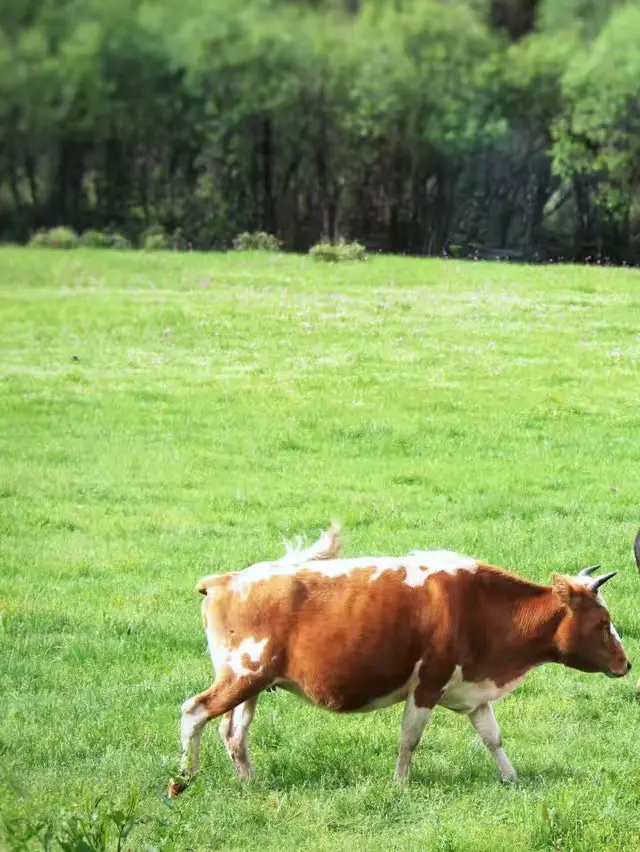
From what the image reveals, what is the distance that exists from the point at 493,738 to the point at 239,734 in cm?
149

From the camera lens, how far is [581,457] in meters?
18.4

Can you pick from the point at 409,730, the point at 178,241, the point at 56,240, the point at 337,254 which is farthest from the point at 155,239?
the point at 409,730

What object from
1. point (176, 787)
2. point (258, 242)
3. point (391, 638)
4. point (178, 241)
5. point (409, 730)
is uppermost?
point (258, 242)

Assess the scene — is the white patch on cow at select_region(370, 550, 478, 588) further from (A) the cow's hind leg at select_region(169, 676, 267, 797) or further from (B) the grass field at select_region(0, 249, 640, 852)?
(B) the grass field at select_region(0, 249, 640, 852)

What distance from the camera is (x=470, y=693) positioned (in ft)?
25.9

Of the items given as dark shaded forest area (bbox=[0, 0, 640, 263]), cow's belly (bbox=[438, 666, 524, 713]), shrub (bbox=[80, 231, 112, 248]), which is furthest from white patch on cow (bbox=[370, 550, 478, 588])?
dark shaded forest area (bbox=[0, 0, 640, 263])

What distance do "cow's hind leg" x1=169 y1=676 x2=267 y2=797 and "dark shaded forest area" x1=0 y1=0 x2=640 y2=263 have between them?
4115 centimetres

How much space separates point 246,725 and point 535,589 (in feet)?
6.26

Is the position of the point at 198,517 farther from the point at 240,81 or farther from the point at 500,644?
the point at 240,81

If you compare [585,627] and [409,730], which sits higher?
[585,627]

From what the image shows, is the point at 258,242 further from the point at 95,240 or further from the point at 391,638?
the point at 391,638

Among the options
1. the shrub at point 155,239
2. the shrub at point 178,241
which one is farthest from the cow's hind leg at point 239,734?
the shrub at point 178,241

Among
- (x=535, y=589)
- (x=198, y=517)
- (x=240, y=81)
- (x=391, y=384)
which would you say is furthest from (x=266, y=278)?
(x=535, y=589)

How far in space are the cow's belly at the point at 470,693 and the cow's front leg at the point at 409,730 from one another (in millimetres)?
210
